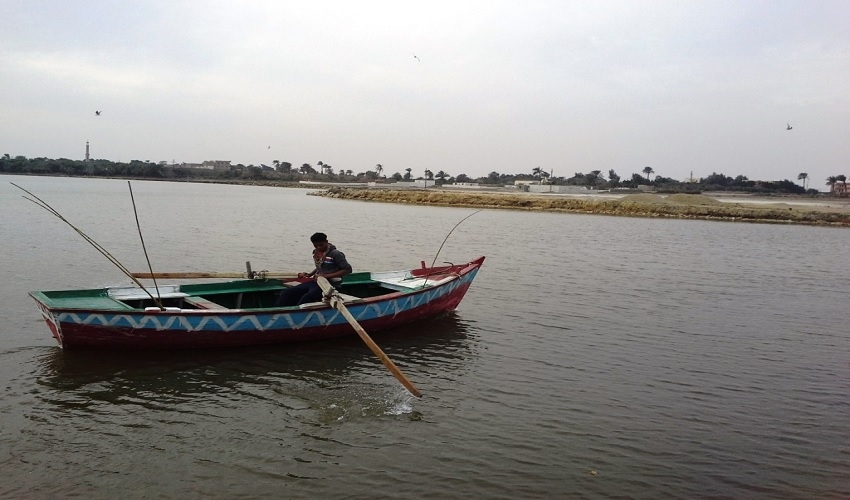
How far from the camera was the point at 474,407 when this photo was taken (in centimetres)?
845

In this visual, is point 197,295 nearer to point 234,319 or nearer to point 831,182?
point 234,319

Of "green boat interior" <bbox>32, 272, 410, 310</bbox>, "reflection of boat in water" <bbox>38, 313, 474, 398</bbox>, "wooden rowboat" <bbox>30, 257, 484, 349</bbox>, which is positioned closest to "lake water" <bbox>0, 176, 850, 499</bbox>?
"reflection of boat in water" <bbox>38, 313, 474, 398</bbox>

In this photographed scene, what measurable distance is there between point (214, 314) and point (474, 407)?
4.39m

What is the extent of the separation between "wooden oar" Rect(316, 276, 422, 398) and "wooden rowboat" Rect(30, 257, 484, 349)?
21 cm

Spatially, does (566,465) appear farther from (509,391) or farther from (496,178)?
(496,178)

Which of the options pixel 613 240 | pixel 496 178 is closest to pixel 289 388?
pixel 613 240

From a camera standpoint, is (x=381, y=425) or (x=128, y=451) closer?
(x=128, y=451)

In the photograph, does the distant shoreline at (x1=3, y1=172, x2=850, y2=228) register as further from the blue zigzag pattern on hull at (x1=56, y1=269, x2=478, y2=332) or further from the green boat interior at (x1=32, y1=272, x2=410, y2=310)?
the blue zigzag pattern on hull at (x1=56, y1=269, x2=478, y2=332)

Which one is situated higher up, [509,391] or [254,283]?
[254,283]

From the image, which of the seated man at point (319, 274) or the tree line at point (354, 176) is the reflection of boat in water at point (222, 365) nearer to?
the seated man at point (319, 274)

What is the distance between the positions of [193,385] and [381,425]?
2987 millimetres

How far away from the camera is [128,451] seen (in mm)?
6781

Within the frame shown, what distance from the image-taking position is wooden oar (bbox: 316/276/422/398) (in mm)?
8375

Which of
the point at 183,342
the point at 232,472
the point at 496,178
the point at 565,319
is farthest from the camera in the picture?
the point at 496,178
